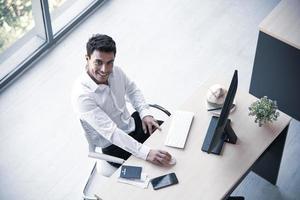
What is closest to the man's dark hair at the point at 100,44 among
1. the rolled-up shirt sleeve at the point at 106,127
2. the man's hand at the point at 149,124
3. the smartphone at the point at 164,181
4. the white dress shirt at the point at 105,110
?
the white dress shirt at the point at 105,110

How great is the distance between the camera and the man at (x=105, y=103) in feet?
10.8

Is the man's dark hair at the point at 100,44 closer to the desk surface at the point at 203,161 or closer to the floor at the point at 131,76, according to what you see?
the desk surface at the point at 203,161

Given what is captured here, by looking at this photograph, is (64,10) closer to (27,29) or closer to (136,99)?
(27,29)

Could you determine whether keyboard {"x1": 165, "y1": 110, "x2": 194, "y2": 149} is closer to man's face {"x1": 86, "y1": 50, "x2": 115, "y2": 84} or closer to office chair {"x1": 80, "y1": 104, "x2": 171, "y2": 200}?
office chair {"x1": 80, "y1": 104, "x2": 171, "y2": 200}

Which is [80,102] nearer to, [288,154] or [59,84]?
[59,84]

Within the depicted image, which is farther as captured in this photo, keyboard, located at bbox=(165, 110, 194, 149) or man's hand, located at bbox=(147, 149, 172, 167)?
keyboard, located at bbox=(165, 110, 194, 149)

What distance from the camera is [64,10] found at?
5.27 metres

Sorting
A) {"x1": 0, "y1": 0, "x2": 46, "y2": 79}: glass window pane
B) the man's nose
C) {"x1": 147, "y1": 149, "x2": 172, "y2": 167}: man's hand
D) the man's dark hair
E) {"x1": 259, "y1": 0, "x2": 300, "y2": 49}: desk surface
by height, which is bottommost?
{"x1": 147, "y1": 149, "x2": 172, "y2": 167}: man's hand

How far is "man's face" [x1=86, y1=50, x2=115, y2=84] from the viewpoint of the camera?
3299mm

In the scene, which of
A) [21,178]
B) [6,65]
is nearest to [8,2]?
[6,65]

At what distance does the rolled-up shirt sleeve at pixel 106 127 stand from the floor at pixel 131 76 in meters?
0.95

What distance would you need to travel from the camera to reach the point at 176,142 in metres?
3.41

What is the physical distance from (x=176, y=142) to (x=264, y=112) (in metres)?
0.59

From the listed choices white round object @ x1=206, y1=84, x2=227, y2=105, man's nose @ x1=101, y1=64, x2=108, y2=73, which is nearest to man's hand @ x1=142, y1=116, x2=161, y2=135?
white round object @ x1=206, y1=84, x2=227, y2=105
